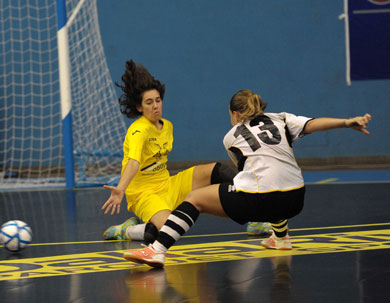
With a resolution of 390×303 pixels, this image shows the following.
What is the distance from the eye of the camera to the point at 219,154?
1147cm

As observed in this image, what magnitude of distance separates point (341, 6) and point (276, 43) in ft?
3.92

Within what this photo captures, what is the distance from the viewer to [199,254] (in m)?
4.16

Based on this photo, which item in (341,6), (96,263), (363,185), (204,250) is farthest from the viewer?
(341,6)

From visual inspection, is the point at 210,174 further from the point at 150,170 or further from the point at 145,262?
the point at 145,262

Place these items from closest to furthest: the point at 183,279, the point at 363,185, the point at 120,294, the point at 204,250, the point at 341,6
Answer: the point at 120,294 → the point at 183,279 → the point at 204,250 → the point at 363,185 → the point at 341,6

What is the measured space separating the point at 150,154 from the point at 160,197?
0.31 m

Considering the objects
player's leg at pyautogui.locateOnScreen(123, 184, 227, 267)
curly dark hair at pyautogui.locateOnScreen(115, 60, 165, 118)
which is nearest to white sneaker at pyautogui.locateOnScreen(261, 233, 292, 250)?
player's leg at pyautogui.locateOnScreen(123, 184, 227, 267)

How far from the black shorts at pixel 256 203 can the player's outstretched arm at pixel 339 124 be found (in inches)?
14.9

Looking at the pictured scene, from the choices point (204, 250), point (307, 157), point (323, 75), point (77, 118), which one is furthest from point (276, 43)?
point (204, 250)

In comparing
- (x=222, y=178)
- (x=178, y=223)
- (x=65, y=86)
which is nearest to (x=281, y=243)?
(x=178, y=223)

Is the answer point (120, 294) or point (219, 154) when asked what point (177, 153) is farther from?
point (120, 294)

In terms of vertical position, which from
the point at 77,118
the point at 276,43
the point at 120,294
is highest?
the point at 276,43

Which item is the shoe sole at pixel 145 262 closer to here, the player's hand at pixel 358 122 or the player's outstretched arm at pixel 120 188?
the player's outstretched arm at pixel 120 188

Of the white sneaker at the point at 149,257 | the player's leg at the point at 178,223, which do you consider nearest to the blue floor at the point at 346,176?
the player's leg at the point at 178,223
